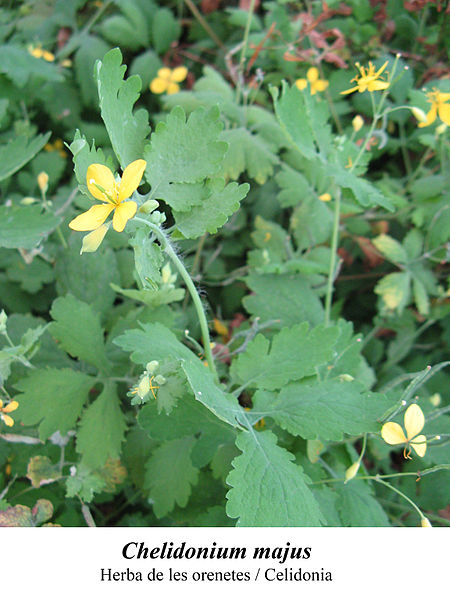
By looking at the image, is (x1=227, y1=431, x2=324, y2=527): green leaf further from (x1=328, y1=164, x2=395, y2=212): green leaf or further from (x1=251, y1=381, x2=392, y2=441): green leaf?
(x1=328, y1=164, x2=395, y2=212): green leaf

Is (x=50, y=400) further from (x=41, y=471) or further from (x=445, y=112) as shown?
(x=445, y=112)

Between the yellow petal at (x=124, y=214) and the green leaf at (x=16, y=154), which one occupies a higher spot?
the yellow petal at (x=124, y=214)

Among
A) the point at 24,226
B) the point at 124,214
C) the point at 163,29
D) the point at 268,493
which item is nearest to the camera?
the point at 124,214

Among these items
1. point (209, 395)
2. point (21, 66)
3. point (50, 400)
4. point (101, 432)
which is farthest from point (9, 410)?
point (21, 66)

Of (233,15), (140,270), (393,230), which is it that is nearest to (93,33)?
(233,15)

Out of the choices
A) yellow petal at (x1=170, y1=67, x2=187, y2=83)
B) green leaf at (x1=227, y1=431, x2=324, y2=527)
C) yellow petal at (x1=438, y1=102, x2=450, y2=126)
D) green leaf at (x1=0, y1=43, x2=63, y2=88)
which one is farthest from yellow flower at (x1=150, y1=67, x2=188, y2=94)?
green leaf at (x1=227, y1=431, x2=324, y2=527)

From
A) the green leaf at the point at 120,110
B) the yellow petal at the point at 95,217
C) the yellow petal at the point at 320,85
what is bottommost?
the yellow petal at the point at 320,85

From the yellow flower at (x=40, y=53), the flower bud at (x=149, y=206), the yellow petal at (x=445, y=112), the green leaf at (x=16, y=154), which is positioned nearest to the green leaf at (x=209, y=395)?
the flower bud at (x=149, y=206)

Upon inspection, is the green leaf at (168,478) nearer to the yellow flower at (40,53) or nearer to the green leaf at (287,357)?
the green leaf at (287,357)
